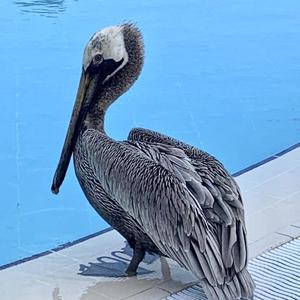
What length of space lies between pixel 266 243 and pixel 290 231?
0.20 metres

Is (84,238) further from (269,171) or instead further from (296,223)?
(269,171)

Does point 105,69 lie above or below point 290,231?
above

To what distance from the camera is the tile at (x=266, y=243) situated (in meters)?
4.14

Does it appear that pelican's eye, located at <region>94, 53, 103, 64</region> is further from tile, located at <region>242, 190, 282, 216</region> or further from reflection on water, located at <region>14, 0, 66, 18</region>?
reflection on water, located at <region>14, 0, 66, 18</region>

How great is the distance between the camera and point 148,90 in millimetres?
7426

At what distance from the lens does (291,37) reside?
9.32 metres

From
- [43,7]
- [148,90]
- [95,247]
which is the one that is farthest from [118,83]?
[43,7]

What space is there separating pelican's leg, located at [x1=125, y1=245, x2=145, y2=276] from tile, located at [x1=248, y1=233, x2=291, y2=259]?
549 mm

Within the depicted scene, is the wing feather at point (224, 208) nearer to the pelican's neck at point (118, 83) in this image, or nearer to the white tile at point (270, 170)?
the pelican's neck at point (118, 83)

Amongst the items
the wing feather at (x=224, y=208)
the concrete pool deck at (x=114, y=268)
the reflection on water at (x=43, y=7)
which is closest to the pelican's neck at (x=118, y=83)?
the wing feather at (x=224, y=208)

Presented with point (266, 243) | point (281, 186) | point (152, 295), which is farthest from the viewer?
point (281, 186)

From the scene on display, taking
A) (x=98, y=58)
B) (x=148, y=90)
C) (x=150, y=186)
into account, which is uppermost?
(x=98, y=58)

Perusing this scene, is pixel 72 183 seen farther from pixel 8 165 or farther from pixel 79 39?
pixel 79 39

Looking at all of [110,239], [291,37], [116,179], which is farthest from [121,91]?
[291,37]
